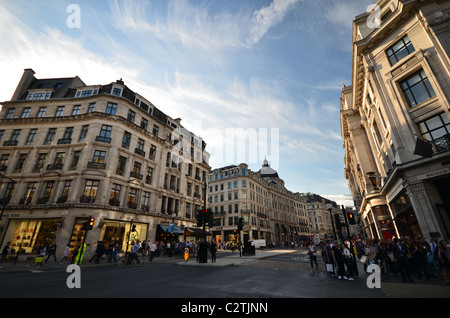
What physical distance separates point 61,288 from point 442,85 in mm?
22237

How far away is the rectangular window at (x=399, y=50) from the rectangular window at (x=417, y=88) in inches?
77.2

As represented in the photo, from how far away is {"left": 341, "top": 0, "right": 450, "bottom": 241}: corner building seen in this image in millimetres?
12062

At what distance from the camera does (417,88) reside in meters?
14.3

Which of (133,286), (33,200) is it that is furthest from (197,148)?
(133,286)

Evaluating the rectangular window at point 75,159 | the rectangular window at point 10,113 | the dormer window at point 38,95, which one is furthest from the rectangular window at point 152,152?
the rectangular window at point 10,113

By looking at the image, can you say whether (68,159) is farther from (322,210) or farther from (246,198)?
(322,210)

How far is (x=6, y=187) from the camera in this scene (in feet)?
73.8

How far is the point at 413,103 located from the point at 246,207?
3981 cm

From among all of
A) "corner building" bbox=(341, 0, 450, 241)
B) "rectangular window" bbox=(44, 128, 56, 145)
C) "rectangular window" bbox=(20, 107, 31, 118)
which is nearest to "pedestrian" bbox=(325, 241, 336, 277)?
"corner building" bbox=(341, 0, 450, 241)

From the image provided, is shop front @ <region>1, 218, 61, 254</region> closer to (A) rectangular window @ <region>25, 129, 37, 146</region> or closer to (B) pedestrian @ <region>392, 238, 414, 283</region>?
(A) rectangular window @ <region>25, 129, 37, 146</region>

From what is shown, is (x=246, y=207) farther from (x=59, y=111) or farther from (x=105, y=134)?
(x=59, y=111)

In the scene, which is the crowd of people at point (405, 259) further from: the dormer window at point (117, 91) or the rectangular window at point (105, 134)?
the dormer window at point (117, 91)

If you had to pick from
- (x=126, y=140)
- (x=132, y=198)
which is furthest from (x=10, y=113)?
(x=132, y=198)

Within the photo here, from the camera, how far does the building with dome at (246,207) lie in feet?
160
